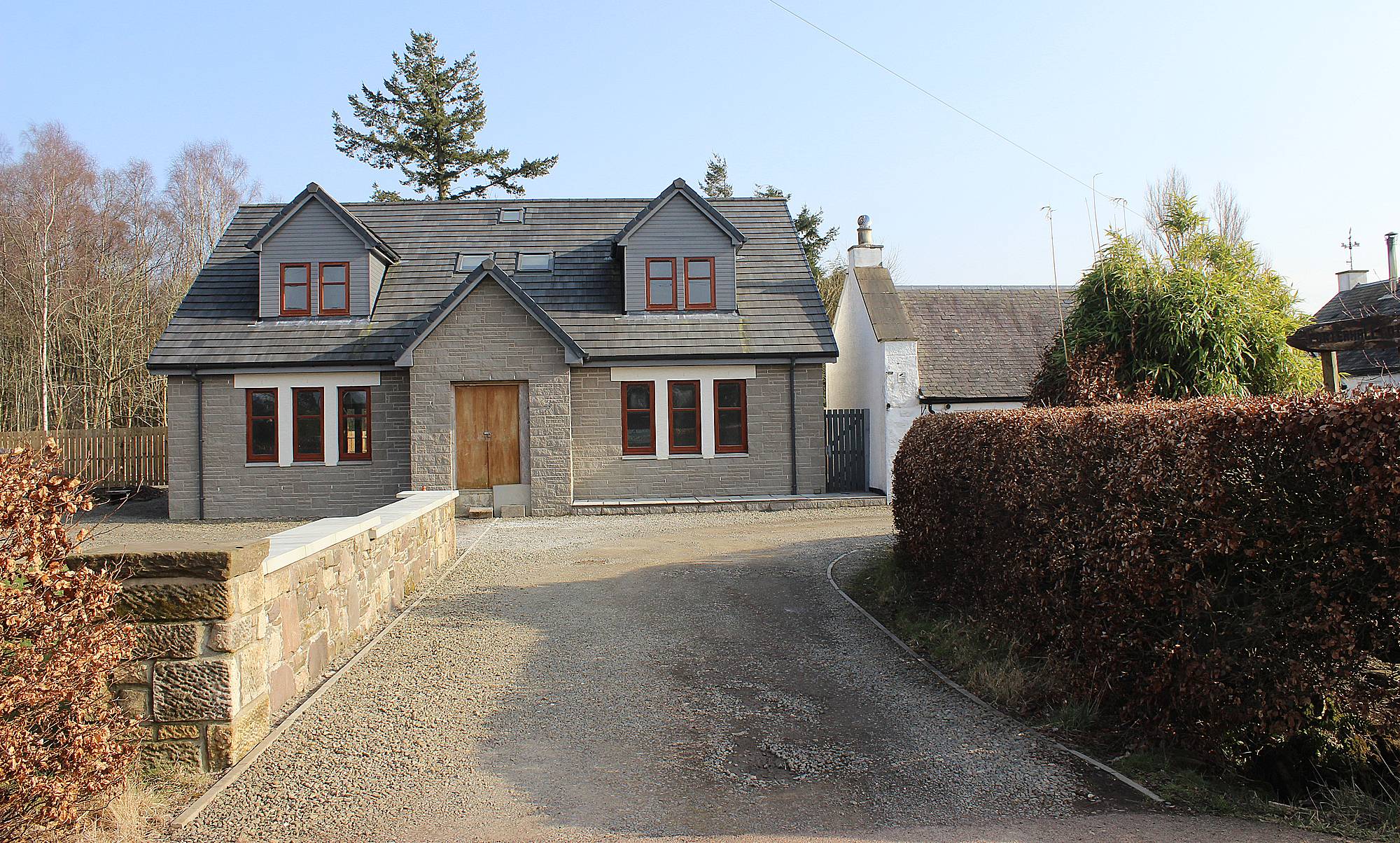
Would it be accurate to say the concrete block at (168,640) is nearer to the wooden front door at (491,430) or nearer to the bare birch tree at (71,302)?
the wooden front door at (491,430)

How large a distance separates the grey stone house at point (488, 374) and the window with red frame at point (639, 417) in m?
0.04

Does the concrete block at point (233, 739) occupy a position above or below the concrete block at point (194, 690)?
below

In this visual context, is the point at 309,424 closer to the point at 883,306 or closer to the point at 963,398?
the point at 883,306

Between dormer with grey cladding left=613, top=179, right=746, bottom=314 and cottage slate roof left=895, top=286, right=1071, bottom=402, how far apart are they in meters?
5.08

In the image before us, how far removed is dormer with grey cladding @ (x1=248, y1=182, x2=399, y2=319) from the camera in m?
20.3

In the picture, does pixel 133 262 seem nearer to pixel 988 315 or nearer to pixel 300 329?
pixel 300 329

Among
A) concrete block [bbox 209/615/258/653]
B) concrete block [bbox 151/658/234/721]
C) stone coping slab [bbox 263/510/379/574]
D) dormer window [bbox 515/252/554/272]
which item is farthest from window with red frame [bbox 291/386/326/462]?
concrete block [bbox 151/658/234/721]

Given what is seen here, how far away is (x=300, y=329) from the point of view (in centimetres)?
2012

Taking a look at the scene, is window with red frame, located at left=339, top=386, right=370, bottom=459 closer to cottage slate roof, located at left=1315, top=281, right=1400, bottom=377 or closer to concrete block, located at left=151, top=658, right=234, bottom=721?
concrete block, located at left=151, top=658, right=234, bottom=721

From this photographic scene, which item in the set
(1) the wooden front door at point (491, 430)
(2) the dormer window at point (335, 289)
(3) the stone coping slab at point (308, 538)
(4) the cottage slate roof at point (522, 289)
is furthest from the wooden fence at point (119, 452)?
(3) the stone coping slab at point (308, 538)

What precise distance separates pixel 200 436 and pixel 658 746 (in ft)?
57.5

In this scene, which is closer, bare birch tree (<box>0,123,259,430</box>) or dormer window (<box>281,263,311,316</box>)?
dormer window (<box>281,263,311,316</box>)

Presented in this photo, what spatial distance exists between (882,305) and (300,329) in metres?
13.3

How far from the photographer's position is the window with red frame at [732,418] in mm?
20406
